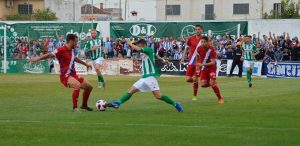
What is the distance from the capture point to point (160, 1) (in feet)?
297

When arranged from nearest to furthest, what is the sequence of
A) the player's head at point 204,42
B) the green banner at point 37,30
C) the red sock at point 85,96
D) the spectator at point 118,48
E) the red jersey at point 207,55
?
the red sock at point 85,96 < the player's head at point 204,42 < the red jersey at point 207,55 < the spectator at point 118,48 < the green banner at point 37,30

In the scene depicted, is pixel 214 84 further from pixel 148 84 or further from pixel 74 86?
pixel 74 86

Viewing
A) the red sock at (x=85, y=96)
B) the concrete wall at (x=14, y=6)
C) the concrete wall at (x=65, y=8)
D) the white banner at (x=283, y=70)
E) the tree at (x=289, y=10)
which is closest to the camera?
the red sock at (x=85, y=96)

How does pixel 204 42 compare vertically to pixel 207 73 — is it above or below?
above

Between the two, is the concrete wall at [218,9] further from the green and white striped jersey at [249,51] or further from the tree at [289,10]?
the green and white striped jersey at [249,51]

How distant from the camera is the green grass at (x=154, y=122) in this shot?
44.5ft

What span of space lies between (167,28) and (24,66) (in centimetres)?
1052

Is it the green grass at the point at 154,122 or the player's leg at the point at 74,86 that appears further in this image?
the player's leg at the point at 74,86

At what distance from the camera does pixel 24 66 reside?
169 ft

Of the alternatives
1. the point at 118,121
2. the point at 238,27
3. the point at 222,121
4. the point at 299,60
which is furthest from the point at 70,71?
the point at 238,27

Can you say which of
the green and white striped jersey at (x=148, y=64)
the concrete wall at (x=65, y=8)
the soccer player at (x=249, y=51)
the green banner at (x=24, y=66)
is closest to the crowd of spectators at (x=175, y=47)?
the green banner at (x=24, y=66)

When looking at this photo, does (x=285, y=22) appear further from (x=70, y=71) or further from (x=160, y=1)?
(x=160, y=1)

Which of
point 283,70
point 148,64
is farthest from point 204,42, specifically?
point 283,70

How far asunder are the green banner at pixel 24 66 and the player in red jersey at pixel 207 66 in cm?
2924
